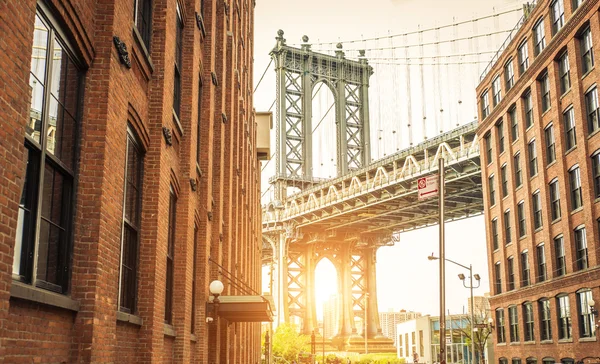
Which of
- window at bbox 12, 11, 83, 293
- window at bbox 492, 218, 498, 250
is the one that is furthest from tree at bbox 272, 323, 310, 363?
window at bbox 12, 11, 83, 293

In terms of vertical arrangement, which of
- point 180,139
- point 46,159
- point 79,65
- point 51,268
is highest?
point 180,139

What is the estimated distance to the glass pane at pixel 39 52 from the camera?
21.4ft

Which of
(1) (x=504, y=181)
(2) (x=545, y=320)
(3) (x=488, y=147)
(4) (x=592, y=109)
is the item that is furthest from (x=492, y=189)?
(4) (x=592, y=109)

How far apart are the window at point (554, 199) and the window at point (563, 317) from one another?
14.0ft

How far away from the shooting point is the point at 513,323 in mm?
44938

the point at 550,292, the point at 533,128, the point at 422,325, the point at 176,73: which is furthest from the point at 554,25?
the point at 422,325

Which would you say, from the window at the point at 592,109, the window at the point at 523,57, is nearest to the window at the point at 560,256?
the window at the point at 592,109

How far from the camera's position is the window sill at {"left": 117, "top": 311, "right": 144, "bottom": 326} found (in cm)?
943

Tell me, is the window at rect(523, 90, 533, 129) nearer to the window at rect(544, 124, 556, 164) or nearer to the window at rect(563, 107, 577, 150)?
the window at rect(544, 124, 556, 164)

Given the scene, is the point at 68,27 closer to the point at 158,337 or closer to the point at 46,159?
the point at 46,159

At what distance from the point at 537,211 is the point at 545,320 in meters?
6.04

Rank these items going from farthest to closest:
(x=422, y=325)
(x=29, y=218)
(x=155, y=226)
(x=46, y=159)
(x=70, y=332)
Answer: (x=422, y=325) < (x=155, y=226) < (x=70, y=332) < (x=46, y=159) < (x=29, y=218)

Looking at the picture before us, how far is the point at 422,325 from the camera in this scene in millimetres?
96500

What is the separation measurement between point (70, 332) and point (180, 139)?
741 cm
